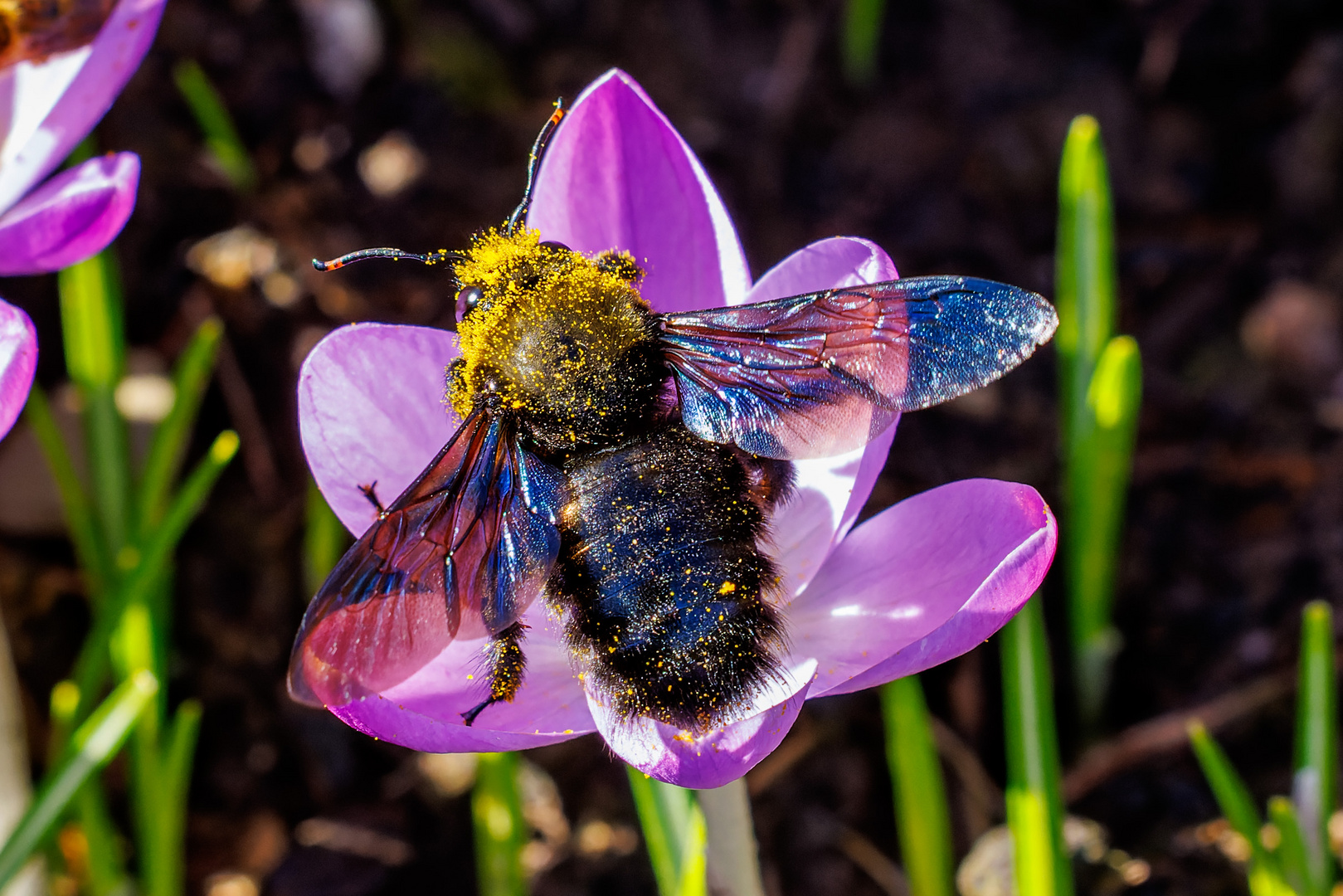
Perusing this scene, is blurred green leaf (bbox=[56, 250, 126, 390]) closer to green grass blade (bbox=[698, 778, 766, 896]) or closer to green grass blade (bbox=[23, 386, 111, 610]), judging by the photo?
green grass blade (bbox=[23, 386, 111, 610])

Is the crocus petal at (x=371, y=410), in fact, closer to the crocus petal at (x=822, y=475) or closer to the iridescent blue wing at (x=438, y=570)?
the iridescent blue wing at (x=438, y=570)

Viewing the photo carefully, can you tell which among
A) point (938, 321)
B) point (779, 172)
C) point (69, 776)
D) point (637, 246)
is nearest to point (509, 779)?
point (69, 776)

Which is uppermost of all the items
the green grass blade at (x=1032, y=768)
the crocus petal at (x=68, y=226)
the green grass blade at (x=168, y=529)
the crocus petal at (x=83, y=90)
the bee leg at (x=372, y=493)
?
the crocus petal at (x=83, y=90)

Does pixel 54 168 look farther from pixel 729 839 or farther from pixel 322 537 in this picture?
pixel 729 839

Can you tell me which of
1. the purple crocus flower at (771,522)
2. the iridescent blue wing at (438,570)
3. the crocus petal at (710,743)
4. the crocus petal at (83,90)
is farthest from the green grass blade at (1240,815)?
the crocus petal at (83,90)

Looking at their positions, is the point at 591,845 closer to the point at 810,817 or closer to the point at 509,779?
the point at 810,817

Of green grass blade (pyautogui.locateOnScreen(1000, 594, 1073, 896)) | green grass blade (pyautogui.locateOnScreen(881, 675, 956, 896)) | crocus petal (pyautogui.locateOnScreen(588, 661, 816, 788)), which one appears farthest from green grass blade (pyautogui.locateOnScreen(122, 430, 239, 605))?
green grass blade (pyautogui.locateOnScreen(1000, 594, 1073, 896))

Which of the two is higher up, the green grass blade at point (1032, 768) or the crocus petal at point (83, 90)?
the crocus petal at point (83, 90)
